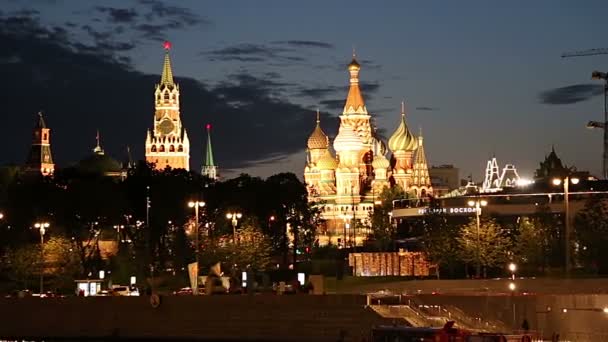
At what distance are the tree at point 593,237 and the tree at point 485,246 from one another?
581 cm

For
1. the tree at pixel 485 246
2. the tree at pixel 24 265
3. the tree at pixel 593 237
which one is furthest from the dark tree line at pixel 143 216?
the tree at pixel 593 237

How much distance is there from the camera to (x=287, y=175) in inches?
6334

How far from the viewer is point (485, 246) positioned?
94250mm

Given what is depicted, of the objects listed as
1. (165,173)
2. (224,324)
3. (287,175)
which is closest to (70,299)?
(224,324)

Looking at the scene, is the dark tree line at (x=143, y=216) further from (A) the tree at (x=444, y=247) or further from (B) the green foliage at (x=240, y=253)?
(A) the tree at (x=444, y=247)

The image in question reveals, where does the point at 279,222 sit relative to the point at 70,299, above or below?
above

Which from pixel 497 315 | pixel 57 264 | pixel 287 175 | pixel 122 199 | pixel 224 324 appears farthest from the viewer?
pixel 287 175

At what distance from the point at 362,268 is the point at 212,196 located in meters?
27.4

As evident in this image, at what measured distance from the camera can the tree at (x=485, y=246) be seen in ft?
307

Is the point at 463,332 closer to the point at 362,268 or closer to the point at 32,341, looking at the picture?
the point at 32,341

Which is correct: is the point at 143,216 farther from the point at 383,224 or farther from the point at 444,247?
the point at 383,224

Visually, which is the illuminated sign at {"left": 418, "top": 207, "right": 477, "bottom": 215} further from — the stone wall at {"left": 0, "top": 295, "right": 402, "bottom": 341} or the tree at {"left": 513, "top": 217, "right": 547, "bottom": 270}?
the stone wall at {"left": 0, "top": 295, "right": 402, "bottom": 341}

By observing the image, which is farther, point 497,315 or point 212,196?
point 212,196

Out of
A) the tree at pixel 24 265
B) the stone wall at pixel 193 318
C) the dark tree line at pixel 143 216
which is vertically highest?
the dark tree line at pixel 143 216
